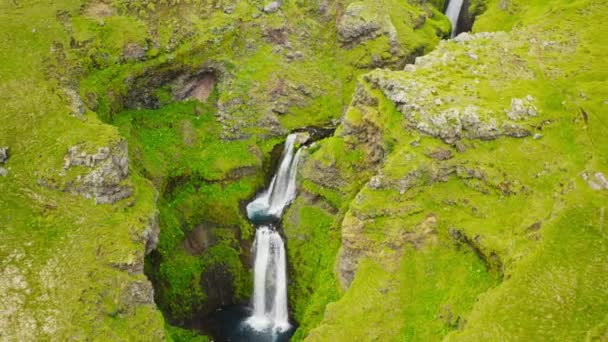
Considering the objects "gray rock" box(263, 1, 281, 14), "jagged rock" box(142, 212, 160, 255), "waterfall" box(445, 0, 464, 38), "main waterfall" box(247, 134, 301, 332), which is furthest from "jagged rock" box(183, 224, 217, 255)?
"waterfall" box(445, 0, 464, 38)

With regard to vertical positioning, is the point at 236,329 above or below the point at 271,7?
below

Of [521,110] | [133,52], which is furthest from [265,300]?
[133,52]

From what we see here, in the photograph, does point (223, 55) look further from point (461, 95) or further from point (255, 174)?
point (461, 95)

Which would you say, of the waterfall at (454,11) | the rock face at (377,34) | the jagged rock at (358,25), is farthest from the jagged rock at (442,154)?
the waterfall at (454,11)

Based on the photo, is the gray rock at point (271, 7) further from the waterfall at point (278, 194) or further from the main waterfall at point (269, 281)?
the main waterfall at point (269, 281)

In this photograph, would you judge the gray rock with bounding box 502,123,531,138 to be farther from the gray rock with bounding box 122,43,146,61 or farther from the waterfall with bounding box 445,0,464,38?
the waterfall with bounding box 445,0,464,38

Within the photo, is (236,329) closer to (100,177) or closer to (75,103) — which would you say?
(100,177)
